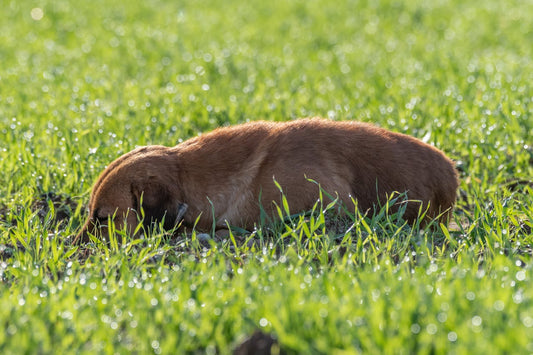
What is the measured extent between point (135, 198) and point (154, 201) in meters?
0.11

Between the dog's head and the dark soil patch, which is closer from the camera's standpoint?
the dark soil patch

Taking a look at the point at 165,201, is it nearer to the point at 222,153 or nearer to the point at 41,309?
the point at 222,153

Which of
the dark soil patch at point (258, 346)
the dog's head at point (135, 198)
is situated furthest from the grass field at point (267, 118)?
the dog's head at point (135, 198)

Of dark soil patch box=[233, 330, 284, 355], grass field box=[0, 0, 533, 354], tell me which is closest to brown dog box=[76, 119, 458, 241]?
grass field box=[0, 0, 533, 354]

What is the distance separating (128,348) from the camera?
8.71 ft

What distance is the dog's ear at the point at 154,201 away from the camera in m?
4.02

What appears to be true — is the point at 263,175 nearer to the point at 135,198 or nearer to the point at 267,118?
the point at 135,198

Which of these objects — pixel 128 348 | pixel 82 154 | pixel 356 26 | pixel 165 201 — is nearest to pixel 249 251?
pixel 165 201

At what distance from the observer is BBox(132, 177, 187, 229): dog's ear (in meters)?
4.02

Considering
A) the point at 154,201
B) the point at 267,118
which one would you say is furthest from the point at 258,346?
the point at 267,118

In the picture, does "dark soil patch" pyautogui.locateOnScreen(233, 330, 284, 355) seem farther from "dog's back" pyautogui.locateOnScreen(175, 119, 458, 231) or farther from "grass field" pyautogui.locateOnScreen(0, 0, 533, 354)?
"dog's back" pyautogui.locateOnScreen(175, 119, 458, 231)

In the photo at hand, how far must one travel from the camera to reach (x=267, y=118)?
6.55 meters

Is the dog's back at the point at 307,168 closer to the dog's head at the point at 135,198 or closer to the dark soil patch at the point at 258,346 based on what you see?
the dog's head at the point at 135,198

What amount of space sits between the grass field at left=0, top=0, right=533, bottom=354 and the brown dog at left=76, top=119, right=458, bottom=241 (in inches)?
6.3
